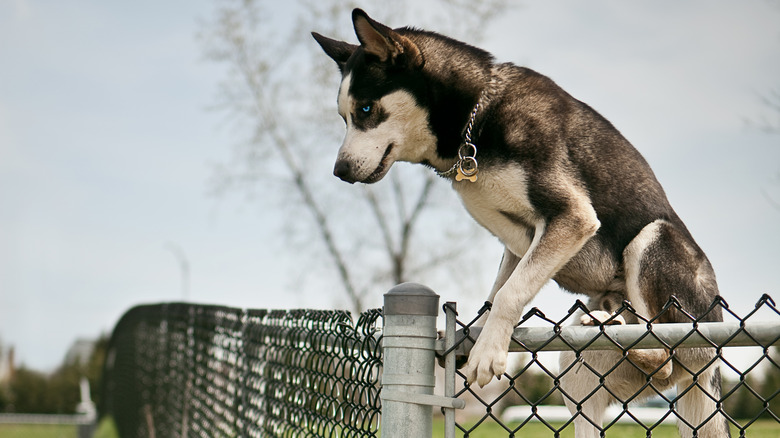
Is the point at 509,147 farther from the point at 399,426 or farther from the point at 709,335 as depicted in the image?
the point at 399,426

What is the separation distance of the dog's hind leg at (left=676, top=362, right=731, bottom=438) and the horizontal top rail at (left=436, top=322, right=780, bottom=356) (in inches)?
41.4

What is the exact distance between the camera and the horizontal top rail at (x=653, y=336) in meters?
1.88

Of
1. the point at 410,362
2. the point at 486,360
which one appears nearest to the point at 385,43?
the point at 486,360

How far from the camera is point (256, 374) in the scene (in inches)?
138

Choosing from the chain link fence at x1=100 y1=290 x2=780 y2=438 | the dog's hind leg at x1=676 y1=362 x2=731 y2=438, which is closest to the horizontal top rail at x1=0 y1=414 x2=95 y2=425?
the chain link fence at x1=100 y1=290 x2=780 y2=438

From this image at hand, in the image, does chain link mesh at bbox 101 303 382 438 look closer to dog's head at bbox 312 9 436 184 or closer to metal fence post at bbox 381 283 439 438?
metal fence post at bbox 381 283 439 438

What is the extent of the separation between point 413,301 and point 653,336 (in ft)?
2.12

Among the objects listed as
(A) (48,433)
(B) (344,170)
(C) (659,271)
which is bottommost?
(A) (48,433)

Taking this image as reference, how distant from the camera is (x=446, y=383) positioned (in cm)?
182

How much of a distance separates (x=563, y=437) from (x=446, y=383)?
254 inches

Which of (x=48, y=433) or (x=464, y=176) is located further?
(x=48, y=433)

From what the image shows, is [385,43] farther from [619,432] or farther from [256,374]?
[619,432]

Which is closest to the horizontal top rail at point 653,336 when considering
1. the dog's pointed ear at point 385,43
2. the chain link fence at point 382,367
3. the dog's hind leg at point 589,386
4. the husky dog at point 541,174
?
the chain link fence at point 382,367

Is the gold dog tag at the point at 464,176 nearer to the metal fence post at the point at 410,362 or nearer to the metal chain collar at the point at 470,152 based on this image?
the metal chain collar at the point at 470,152
